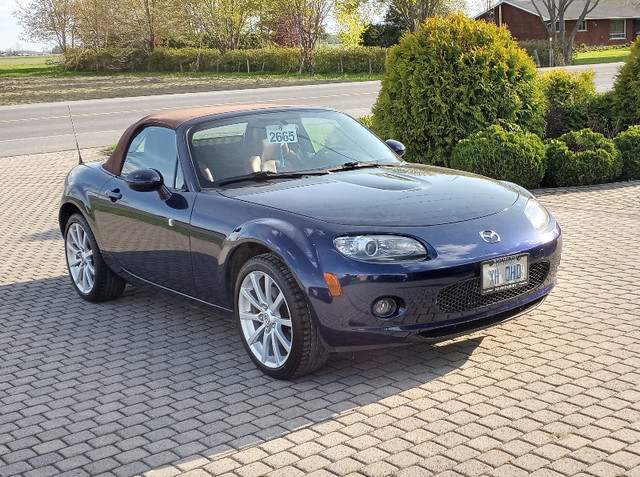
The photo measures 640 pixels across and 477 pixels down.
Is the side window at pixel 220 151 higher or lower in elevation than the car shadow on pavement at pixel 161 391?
higher

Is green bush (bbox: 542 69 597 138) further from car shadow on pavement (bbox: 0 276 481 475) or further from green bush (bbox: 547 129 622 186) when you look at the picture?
car shadow on pavement (bbox: 0 276 481 475)

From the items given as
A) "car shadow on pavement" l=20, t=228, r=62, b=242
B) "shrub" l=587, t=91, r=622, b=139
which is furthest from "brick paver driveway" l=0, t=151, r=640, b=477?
"shrub" l=587, t=91, r=622, b=139

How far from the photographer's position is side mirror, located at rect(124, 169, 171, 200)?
578 centimetres

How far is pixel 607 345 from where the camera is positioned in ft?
17.6

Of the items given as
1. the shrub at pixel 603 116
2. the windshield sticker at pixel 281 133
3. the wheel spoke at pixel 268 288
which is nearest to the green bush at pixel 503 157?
the shrub at pixel 603 116

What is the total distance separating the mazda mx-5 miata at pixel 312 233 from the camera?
186 inches

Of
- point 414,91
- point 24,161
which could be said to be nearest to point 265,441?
point 414,91

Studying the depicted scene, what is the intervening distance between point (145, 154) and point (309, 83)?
110 feet

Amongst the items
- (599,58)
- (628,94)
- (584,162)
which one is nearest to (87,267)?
(584,162)

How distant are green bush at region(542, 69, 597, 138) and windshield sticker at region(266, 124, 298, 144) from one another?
8016 millimetres

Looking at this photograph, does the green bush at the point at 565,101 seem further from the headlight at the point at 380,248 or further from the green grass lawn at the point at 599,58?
the green grass lawn at the point at 599,58

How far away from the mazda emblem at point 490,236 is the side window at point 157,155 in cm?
214

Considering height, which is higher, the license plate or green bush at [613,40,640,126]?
green bush at [613,40,640,126]

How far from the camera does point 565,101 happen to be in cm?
1346
